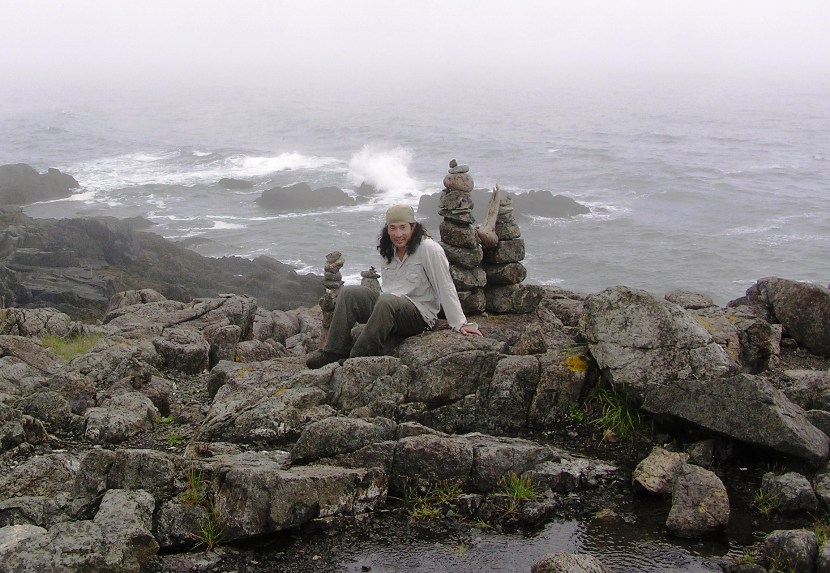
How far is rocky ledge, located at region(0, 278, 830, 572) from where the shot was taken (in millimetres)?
7195

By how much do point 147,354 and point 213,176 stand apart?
75.9 metres

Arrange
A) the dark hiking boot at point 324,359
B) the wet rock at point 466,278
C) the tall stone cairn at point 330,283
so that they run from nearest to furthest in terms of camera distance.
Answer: the dark hiking boot at point 324,359
the wet rock at point 466,278
the tall stone cairn at point 330,283

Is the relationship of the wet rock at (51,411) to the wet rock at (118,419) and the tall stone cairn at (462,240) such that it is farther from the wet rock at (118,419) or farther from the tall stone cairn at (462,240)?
the tall stone cairn at (462,240)

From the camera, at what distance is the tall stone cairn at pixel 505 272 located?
13.7 m

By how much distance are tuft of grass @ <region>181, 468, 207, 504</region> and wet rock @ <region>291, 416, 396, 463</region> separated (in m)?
0.94

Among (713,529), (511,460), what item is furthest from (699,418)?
(511,460)

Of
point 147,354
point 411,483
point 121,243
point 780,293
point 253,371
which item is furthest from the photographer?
point 121,243

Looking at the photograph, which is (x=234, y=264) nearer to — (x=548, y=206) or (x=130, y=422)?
(x=548, y=206)

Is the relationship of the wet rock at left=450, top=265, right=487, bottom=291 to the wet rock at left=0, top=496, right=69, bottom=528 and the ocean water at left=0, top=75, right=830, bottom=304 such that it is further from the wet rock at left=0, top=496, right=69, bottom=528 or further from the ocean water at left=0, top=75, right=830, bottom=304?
the ocean water at left=0, top=75, right=830, bottom=304

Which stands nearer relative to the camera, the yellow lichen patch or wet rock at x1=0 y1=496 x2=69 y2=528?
wet rock at x1=0 y1=496 x2=69 y2=528

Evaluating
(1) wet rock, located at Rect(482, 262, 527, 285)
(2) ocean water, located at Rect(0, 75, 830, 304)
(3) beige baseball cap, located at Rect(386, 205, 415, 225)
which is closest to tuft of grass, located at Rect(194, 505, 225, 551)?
(3) beige baseball cap, located at Rect(386, 205, 415, 225)

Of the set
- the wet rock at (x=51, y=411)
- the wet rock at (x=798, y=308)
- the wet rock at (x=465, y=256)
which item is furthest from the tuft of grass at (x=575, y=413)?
the wet rock at (x=51, y=411)

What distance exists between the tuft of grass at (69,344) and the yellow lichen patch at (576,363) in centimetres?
1015

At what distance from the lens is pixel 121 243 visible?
4359 centimetres
